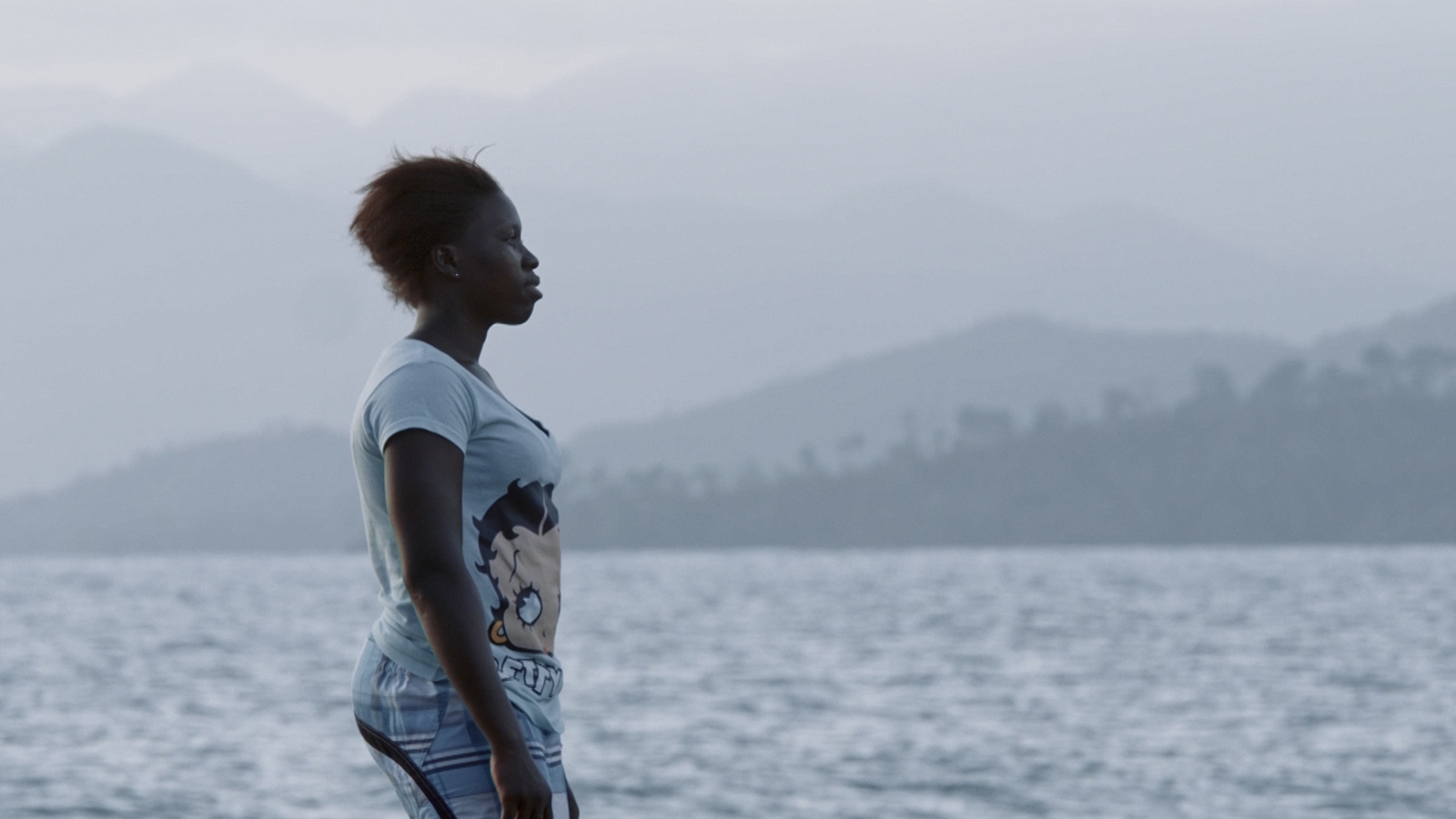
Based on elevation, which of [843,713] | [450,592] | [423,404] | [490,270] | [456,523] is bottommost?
[843,713]

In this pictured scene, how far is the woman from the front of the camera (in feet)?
11.6

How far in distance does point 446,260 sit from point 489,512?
55 cm

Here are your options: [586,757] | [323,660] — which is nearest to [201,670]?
[323,660]

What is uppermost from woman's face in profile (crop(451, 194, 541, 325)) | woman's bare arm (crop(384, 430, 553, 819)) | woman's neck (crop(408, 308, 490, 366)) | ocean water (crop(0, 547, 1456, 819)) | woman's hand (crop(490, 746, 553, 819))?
woman's face in profile (crop(451, 194, 541, 325))

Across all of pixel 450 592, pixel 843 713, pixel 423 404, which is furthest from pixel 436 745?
pixel 843 713

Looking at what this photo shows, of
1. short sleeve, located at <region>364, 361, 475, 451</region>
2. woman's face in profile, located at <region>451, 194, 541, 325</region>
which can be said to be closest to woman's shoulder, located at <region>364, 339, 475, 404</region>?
short sleeve, located at <region>364, 361, 475, 451</region>

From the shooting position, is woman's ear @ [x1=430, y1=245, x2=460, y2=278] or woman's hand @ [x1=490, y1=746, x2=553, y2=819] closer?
woman's hand @ [x1=490, y1=746, x2=553, y2=819]

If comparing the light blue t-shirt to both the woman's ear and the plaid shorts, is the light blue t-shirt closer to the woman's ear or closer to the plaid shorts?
the plaid shorts

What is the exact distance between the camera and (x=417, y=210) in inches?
152

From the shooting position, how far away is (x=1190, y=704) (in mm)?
57500

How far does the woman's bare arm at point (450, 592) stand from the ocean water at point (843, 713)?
30.7 metres

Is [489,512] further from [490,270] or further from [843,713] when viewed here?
[843,713]

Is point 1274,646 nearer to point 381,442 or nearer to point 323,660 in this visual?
point 323,660

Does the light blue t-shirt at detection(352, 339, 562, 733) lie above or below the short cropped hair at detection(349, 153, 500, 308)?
below
